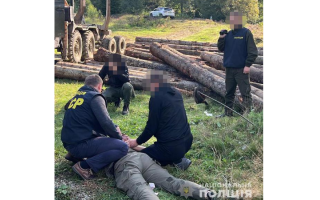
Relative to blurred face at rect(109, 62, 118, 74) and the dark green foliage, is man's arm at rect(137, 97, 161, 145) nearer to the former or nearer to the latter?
the dark green foliage

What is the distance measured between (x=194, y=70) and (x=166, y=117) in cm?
383

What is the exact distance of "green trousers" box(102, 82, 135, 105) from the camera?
6.20 m

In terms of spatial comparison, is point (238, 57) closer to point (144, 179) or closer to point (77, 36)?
point (144, 179)

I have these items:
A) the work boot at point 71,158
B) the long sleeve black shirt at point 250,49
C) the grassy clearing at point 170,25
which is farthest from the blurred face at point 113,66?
the work boot at point 71,158

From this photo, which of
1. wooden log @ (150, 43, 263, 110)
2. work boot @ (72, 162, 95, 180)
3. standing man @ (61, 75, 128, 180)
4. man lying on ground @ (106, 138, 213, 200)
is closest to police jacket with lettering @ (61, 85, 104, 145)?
standing man @ (61, 75, 128, 180)

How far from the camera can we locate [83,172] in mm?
3939

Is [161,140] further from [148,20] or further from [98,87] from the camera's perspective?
[148,20]

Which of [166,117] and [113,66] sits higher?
[113,66]

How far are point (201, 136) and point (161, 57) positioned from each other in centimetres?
414

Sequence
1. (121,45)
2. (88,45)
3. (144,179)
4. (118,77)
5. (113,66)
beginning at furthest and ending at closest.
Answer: (88,45), (121,45), (118,77), (113,66), (144,179)

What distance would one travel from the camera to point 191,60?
26.6ft

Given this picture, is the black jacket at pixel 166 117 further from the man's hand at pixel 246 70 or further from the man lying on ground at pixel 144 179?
the man's hand at pixel 246 70
